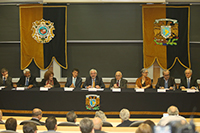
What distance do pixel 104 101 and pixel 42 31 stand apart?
3.06m

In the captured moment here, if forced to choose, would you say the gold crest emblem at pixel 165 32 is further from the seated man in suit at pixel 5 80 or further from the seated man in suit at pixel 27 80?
the seated man in suit at pixel 5 80

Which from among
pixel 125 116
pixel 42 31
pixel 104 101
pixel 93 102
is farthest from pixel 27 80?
pixel 125 116

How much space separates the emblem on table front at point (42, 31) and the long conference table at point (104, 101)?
2.08m

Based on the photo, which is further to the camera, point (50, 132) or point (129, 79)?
point (129, 79)

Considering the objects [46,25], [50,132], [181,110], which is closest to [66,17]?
[46,25]

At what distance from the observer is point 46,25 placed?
7.05 metres

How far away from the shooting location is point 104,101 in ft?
17.1

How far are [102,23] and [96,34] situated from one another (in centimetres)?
35

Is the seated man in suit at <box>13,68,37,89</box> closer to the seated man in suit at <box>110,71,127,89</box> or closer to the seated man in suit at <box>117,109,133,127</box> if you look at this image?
the seated man in suit at <box>110,71,127,89</box>

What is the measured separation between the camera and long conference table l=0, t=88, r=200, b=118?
510 cm

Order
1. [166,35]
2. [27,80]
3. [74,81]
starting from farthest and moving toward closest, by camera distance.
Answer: [166,35] < [27,80] < [74,81]

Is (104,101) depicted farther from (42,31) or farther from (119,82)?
(42,31)

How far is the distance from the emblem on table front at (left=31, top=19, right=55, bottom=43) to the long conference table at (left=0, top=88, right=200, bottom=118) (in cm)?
208

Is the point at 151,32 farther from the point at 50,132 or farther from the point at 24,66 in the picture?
the point at 50,132
